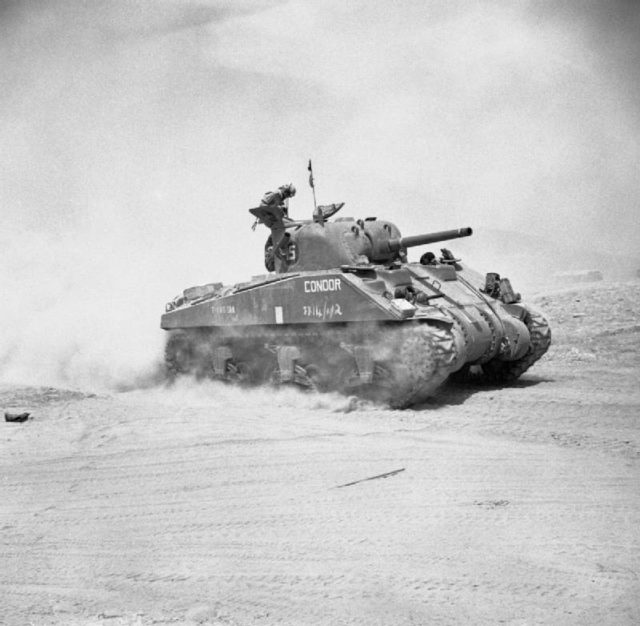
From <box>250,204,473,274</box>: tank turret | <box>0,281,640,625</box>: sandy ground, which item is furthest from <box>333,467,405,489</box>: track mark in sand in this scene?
<box>250,204,473,274</box>: tank turret

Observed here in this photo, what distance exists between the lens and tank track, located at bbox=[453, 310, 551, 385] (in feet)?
42.8

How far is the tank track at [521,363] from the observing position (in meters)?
13.0

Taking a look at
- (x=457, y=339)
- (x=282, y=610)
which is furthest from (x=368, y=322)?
(x=282, y=610)

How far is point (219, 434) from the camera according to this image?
905cm

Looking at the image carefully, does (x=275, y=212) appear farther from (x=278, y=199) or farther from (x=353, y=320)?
(x=353, y=320)

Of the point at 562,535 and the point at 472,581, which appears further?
the point at 562,535

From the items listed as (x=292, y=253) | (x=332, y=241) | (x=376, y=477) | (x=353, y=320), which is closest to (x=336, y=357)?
(x=353, y=320)

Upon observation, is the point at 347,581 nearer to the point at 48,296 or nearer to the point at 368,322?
the point at 368,322

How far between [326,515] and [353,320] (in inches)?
207

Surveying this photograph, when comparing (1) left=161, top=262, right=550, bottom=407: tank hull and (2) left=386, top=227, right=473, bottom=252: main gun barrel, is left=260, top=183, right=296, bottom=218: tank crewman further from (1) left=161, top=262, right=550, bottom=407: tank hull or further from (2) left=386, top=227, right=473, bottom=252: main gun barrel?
(2) left=386, top=227, right=473, bottom=252: main gun barrel

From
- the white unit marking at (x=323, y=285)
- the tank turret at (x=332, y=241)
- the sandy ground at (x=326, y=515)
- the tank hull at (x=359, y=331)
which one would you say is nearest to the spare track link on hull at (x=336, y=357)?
the tank hull at (x=359, y=331)

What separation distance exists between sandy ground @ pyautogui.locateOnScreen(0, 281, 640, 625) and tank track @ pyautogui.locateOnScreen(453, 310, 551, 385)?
199 centimetres

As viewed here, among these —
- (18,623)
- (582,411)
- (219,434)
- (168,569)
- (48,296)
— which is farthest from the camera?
(48,296)

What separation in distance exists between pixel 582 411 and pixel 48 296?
40.6 feet
